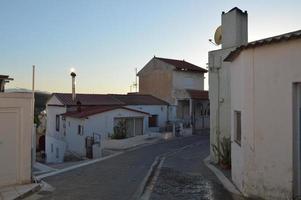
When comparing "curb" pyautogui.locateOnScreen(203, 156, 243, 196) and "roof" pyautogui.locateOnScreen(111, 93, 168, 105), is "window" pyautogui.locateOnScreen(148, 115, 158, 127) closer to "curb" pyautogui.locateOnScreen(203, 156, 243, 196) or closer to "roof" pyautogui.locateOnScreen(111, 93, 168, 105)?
"roof" pyautogui.locateOnScreen(111, 93, 168, 105)

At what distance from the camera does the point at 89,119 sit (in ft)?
91.7

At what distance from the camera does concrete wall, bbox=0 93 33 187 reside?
11.0 metres

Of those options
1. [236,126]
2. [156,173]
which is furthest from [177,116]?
[236,126]

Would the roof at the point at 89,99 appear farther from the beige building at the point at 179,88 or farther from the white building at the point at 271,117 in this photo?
the white building at the point at 271,117

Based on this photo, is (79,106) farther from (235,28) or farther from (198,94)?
(235,28)

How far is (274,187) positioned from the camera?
859 cm

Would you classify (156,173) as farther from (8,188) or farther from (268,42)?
(268,42)

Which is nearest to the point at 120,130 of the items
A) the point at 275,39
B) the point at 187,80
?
the point at 187,80

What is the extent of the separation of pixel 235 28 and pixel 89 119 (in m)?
15.1

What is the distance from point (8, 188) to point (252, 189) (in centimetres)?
696

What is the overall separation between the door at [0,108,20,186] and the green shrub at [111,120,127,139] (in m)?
16.7

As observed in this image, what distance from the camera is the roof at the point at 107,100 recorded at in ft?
116

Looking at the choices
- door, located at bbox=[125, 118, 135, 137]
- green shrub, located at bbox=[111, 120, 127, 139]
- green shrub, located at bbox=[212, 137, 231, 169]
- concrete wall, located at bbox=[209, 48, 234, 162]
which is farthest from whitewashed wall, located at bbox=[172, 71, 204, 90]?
green shrub, located at bbox=[212, 137, 231, 169]

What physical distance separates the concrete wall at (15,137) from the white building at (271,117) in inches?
259
